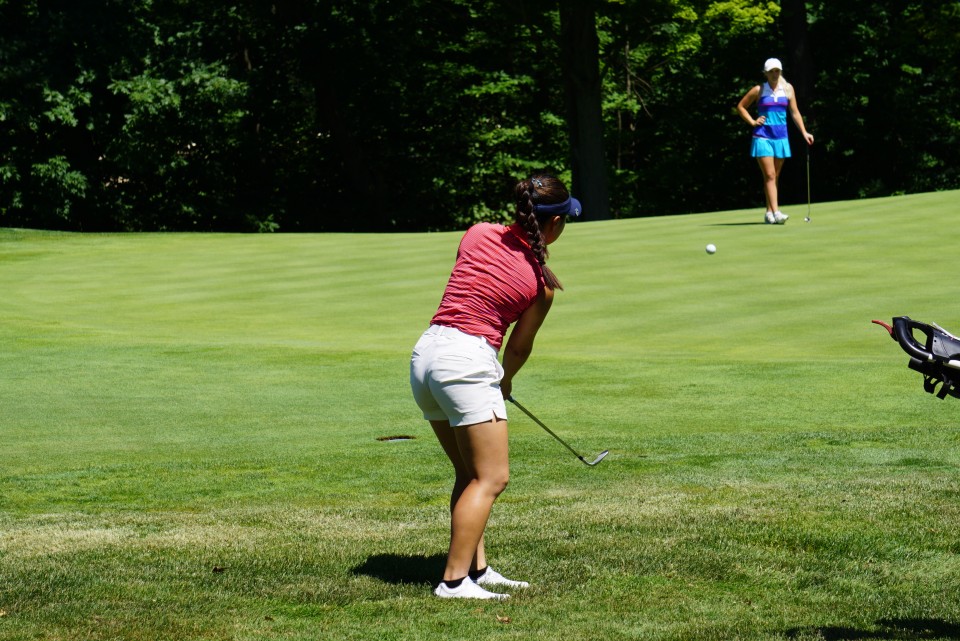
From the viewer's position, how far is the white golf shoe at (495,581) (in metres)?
5.62

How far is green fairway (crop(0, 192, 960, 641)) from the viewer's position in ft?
17.5

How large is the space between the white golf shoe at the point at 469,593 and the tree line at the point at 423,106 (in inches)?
1239

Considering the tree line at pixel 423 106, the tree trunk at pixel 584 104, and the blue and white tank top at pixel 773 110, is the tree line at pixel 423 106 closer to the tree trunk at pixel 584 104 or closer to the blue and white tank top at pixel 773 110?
the tree trunk at pixel 584 104

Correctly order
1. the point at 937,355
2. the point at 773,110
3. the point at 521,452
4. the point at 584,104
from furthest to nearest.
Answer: the point at 584,104 < the point at 773,110 < the point at 521,452 < the point at 937,355

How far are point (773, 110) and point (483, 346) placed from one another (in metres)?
15.9

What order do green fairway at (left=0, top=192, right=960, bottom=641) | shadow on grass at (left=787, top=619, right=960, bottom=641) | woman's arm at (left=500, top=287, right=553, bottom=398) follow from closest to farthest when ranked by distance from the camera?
1. shadow on grass at (left=787, top=619, right=960, bottom=641)
2. green fairway at (left=0, top=192, right=960, bottom=641)
3. woman's arm at (left=500, top=287, right=553, bottom=398)

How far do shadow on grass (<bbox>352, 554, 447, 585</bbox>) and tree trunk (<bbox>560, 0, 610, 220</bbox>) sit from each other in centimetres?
3039

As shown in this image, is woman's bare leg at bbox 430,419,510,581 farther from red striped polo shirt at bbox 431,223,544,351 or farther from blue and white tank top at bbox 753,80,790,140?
blue and white tank top at bbox 753,80,790,140

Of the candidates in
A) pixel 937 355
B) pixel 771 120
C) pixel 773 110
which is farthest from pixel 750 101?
pixel 937 355

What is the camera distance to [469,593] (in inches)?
215

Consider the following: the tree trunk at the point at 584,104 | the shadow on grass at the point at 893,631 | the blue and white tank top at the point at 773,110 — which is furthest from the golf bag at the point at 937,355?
the tree trunk at the point at 584,104

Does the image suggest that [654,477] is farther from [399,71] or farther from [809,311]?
[399,71]

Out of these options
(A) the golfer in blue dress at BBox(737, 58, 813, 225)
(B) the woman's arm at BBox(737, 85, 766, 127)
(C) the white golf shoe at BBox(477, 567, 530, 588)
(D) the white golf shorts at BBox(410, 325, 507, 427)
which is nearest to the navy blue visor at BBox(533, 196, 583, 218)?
(D) the white golf shorts at BBox(410, 325, 507, 427)

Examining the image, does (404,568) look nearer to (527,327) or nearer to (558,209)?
(527,327)
